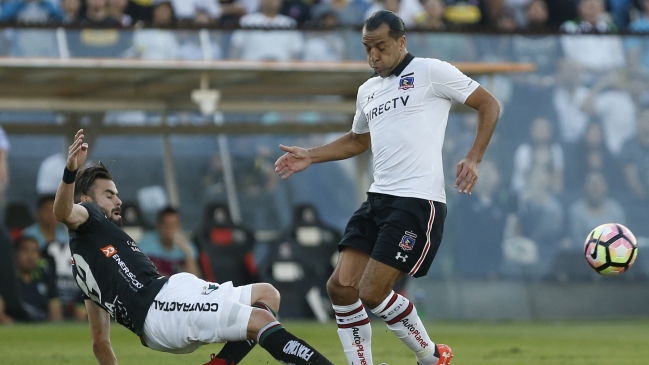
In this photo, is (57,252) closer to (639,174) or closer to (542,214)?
(542,214)

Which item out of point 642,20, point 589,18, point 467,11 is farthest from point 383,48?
point 642,20

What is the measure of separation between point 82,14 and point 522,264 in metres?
8.38

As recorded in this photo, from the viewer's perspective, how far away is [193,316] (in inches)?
286

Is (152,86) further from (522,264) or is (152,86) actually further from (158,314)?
(158,314)

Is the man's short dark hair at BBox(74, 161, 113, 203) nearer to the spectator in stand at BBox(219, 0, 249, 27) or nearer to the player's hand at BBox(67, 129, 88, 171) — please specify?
the player's hand at BBox(67, 129, 88, 171)

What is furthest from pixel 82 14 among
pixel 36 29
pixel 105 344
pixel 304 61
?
pixel 105 344

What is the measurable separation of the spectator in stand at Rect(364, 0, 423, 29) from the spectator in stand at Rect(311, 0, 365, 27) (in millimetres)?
173

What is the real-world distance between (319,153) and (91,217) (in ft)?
7.23

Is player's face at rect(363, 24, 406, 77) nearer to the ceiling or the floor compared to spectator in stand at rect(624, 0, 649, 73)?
nearer to the ceiling

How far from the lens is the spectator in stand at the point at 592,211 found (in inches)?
758

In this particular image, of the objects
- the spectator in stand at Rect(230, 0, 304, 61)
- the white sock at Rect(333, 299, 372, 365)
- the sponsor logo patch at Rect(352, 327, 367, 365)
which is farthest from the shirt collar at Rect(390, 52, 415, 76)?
the spectator in stand at Rect(230, 0, 304, 61)

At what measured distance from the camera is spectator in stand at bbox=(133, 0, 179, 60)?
17.5 metres

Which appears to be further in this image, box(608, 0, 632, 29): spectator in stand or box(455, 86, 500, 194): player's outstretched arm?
box(608, 0, 632, 29): spectator in stand

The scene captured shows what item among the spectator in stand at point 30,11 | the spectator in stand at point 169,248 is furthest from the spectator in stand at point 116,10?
the spectator in stand at point 169,248
